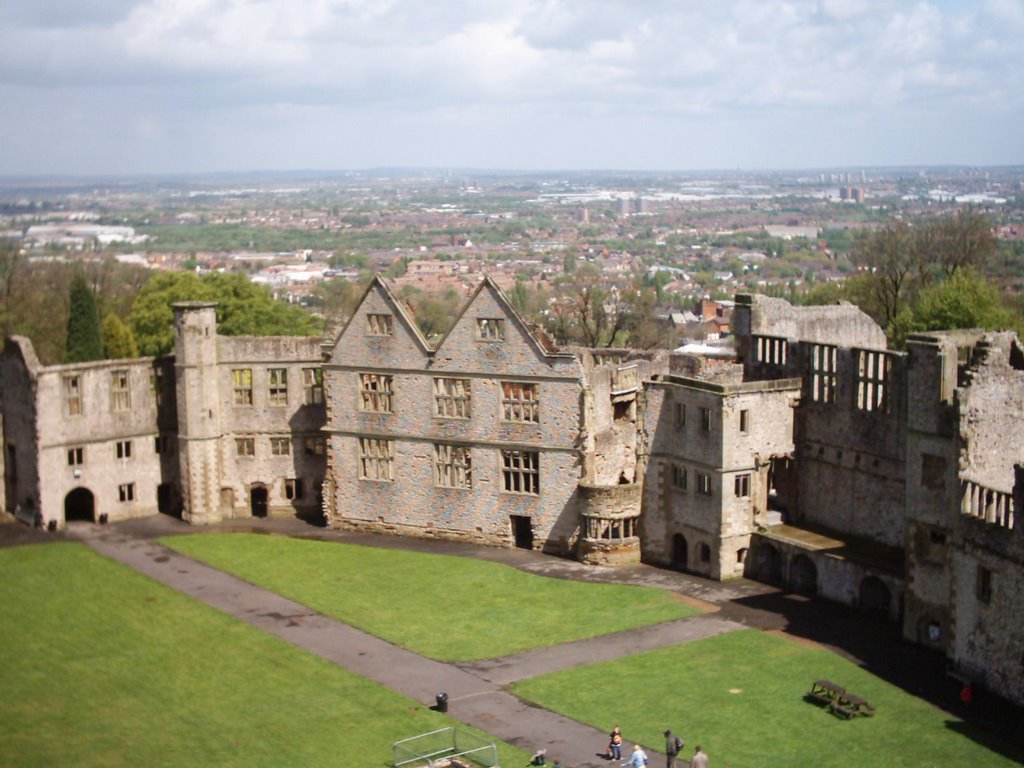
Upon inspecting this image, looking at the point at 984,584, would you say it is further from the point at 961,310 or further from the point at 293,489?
the point at 961,310

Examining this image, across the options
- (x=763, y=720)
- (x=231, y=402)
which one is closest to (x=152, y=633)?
(x=231, y=402)

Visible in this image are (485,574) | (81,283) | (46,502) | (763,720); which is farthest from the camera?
(81,283)

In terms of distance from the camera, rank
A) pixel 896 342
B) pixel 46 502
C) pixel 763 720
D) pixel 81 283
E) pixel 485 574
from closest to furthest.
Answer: pixel 763 720 < pixel 485 574 < pixel 46 502 < pixel 896 342 < pixel 81 283

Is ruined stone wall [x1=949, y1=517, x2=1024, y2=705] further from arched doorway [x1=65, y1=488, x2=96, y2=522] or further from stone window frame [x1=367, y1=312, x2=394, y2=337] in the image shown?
arched doorway [x1=65, y1=488, x2=96, y2=522]

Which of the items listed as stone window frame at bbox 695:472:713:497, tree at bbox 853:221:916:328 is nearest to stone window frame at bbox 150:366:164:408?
stone window frame at bbox 695:472:713:497

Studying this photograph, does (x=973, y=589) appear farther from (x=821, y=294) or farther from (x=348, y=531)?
(x=821, y=294)

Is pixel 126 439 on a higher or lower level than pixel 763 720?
higher

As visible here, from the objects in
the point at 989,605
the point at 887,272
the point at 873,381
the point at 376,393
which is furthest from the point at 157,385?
the point at 887,272

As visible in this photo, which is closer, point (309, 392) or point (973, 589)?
point (973, 589)
